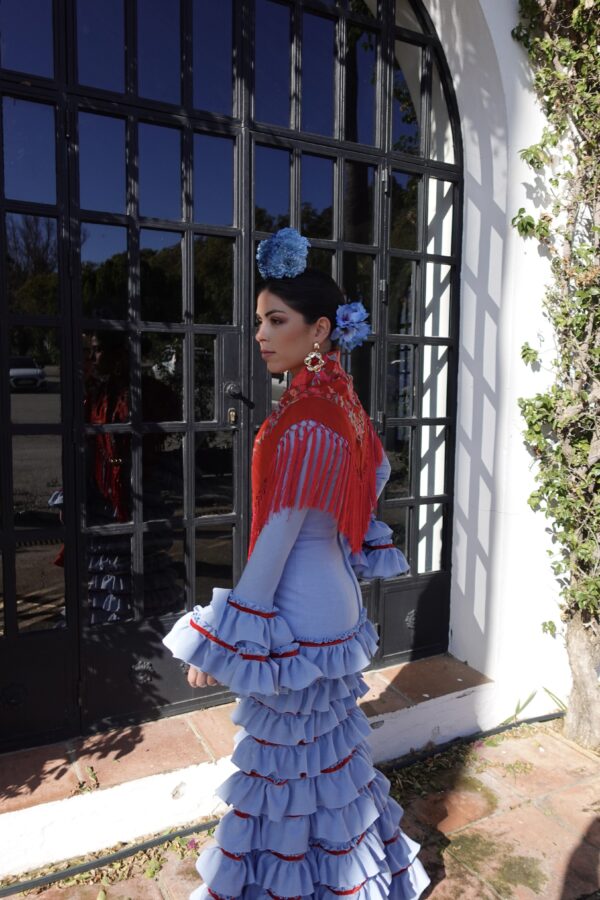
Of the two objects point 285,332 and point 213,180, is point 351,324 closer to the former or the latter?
point 285,332

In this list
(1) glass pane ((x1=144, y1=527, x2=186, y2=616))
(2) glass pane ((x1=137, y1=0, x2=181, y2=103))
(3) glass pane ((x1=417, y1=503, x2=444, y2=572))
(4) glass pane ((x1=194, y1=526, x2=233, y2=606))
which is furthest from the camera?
(3) glass pane ((x1=417, y1=503, x2=444, y2=572))

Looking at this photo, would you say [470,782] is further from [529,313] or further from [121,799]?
[529,313]

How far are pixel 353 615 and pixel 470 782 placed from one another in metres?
1.52

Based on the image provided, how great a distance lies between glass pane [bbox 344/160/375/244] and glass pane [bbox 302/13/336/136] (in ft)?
0.76

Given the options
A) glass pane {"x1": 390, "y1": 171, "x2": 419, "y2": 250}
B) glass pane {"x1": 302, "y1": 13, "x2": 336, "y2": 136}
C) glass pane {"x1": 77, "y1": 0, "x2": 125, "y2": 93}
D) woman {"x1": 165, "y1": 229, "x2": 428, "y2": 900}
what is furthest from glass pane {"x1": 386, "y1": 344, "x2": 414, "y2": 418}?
glass pane {"x1": 77, "y1": 0, "x2": 125, "y2": 93}

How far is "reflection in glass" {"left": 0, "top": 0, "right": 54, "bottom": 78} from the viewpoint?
254 centimetres

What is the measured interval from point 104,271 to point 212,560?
1.38 m

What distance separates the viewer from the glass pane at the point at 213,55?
2887 millimetres

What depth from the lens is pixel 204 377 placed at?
9.91 ft

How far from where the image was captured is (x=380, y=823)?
2.18 metres

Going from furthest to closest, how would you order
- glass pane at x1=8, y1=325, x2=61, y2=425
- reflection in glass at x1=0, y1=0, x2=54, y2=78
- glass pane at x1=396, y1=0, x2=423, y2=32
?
glass pane at x1=396, y1=0, x2=423, y2=32 < glass pane at x1=8, y1=325, x2=61, y2=425 < reflection in glass at x1=0, y1=0, x2=54, y2=78

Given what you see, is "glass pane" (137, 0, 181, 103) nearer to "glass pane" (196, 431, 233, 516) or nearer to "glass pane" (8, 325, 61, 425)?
"glass pane" (8, 325, 61, 425)

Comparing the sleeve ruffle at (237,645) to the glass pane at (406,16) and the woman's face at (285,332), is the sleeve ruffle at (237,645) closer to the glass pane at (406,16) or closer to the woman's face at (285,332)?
the woman's face at (285,332)

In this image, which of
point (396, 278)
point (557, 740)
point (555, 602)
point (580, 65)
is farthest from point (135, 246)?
point (557, 740)
